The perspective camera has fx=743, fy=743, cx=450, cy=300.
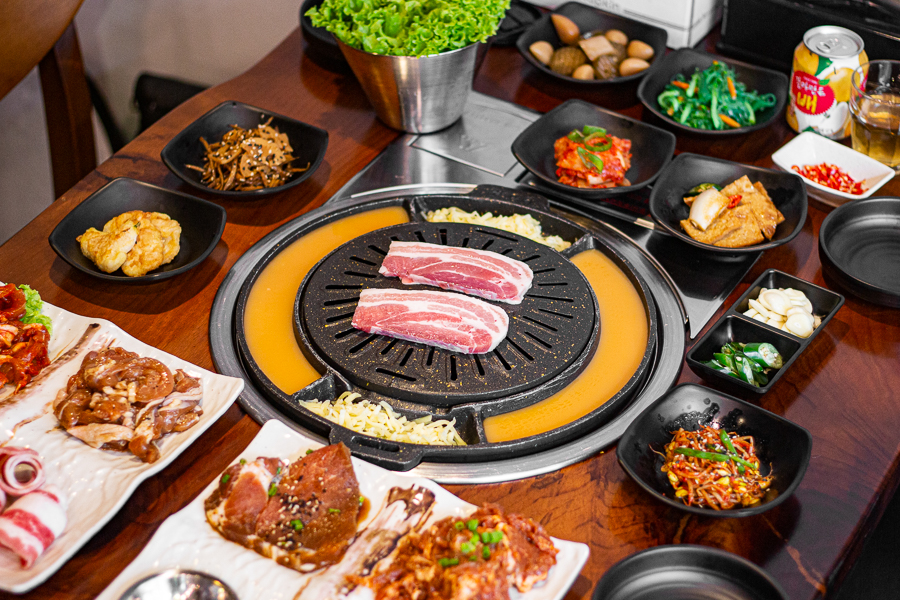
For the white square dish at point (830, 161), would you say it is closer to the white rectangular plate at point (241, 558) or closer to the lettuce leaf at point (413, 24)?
the lettuce leaf at point (413, 24)

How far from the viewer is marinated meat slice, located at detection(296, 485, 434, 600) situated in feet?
5.28

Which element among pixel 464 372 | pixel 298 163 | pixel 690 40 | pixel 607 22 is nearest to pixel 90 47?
pixel 298 163

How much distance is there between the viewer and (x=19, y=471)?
180cm

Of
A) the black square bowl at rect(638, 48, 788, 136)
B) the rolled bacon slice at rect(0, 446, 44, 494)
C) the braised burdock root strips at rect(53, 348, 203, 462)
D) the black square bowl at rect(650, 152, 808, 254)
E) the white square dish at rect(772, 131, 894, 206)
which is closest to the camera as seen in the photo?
the rolled bacon slice at rect(0, 446, 44, 494)

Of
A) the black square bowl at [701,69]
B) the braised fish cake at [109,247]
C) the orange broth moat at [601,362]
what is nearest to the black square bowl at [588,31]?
the black square bowl at [701,69]

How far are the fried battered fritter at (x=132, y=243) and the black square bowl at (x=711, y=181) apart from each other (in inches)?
66.0

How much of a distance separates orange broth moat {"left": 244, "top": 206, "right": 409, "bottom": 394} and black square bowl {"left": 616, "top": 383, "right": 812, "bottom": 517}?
96 cm

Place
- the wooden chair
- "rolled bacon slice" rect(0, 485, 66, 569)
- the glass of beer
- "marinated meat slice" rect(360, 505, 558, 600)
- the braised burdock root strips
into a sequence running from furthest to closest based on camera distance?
the wooden chair → the glass of beer → the braised burdock root strips → "rolled bacon slice" rect(0, 485, 66, 569) → "marinated meat slice" rect(360, 505, 558, 600)

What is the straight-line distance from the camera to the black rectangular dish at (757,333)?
81.4 inches

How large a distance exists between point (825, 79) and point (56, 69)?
3.67 metres

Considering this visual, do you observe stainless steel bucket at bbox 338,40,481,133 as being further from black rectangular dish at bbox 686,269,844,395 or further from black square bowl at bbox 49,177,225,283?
black rectangular dish at bbox 686,269,844,395

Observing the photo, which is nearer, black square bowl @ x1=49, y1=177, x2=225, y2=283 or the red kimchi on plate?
black square bowl @ x1=49, y1=177, x2=225, y2=283

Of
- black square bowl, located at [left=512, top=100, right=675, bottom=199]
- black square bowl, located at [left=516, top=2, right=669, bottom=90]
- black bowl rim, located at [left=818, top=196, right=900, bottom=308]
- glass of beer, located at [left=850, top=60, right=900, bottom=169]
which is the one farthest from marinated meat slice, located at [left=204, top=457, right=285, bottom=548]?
glass of beer, located at [left=850, top=60, right=900, bottom=169]

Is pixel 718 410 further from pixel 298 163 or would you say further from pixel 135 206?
pixel 135 206
